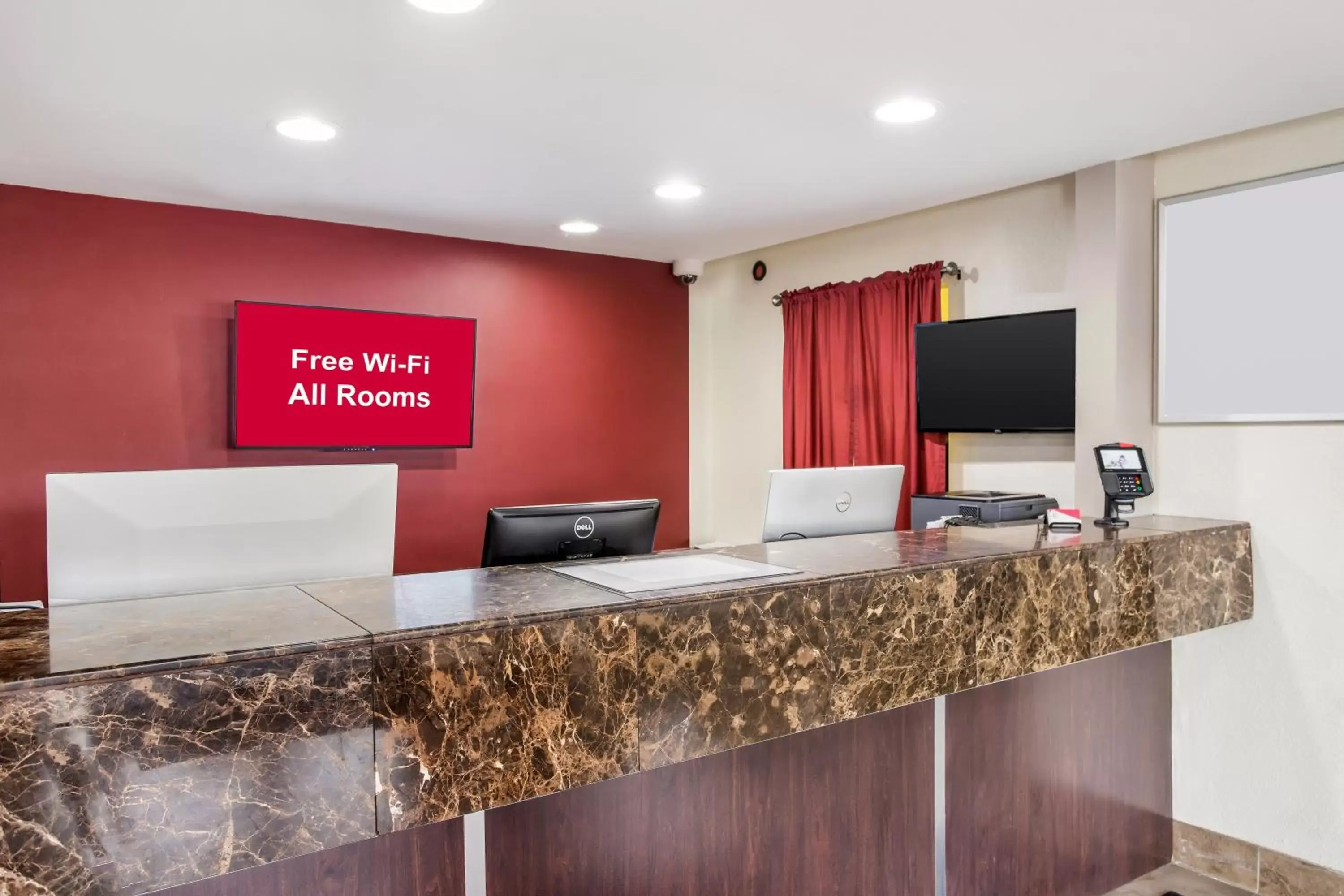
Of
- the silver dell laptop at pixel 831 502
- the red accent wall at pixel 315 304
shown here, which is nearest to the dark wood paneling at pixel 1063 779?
the silver dell laptop at pixel 831 502

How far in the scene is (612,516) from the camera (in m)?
2.46

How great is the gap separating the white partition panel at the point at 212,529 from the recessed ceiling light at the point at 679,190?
190cm

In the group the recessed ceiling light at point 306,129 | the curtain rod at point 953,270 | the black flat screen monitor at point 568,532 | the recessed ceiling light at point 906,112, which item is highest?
the recessed ceiling light at point 906,112

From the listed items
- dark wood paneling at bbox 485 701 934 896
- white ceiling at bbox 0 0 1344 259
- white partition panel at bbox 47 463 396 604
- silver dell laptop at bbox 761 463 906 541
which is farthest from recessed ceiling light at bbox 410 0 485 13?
dark wood paneling at bbox 485 701 934 896

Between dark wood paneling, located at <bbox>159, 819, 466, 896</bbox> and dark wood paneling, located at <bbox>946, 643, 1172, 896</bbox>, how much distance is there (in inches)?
55.3

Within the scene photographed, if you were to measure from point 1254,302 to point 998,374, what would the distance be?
36.6 inches

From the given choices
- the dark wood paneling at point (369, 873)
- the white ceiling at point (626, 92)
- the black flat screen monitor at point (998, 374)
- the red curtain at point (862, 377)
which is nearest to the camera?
the dark wood paneling at point (369, 873)

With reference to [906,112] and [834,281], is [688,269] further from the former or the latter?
[906,112]

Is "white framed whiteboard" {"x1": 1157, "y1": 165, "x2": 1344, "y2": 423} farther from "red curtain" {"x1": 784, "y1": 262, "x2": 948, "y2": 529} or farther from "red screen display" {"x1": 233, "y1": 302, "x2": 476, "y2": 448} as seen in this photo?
"red screen display" {"x1": 233, "y1": 302, "x2": 476, "y2": 448}

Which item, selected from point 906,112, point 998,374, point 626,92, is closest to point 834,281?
point 998,374

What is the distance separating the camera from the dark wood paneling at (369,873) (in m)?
1.48

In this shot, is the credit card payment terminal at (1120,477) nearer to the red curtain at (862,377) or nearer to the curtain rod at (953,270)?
the red curtain at (862,377)

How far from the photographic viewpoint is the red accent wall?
3691mm

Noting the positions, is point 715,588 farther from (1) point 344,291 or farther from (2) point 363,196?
(1) point 344,291
